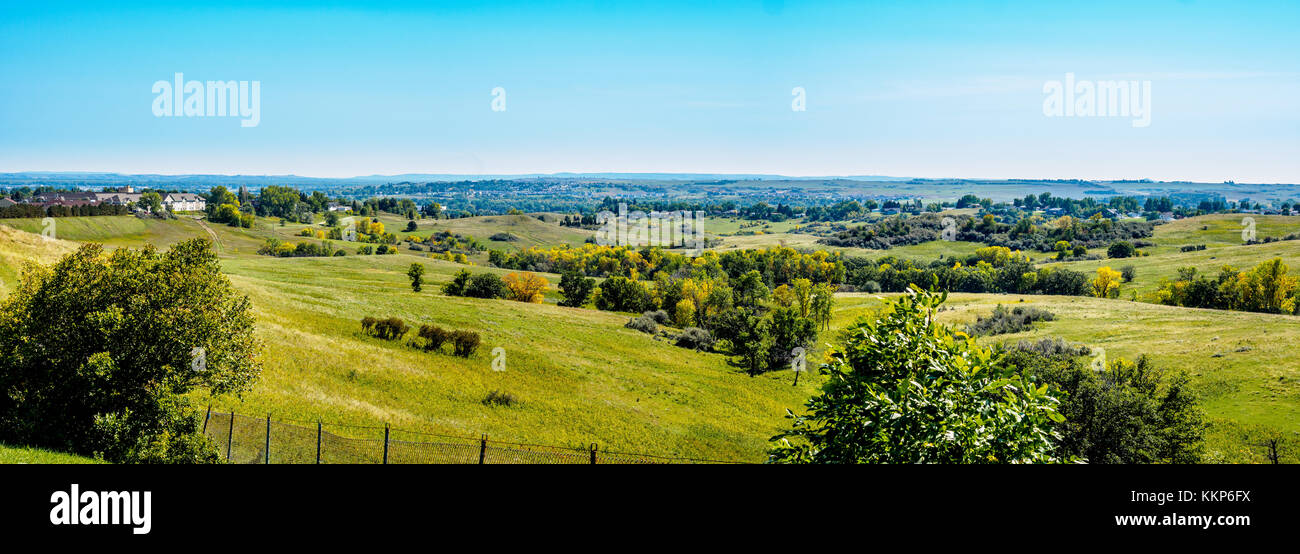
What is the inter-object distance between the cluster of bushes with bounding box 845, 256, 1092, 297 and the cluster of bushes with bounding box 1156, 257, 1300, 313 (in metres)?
19.5

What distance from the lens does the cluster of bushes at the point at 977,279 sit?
129m

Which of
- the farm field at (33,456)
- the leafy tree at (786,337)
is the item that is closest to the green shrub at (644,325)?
the leafy tree at (786,337)

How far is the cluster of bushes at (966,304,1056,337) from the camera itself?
273 feet

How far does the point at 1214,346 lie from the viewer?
6081cm

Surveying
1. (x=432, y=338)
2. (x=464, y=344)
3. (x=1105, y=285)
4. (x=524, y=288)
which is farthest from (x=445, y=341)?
(x=1105, y=285)

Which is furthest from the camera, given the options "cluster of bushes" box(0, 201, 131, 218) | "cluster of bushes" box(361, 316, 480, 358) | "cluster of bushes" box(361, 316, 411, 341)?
"cluster of bushes" box(0, 201, 131, 218)

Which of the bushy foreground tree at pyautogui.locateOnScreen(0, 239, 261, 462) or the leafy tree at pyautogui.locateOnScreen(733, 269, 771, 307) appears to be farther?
the leafy tree at pyautogui.locateOnScreen(733, 269, 771, 307)

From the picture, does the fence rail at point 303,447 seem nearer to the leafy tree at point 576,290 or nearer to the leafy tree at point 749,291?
the leafy tree at point 576,290

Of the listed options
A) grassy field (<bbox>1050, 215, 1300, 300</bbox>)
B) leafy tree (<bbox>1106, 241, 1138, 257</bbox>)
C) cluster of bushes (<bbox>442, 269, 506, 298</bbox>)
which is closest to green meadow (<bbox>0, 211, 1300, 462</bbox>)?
cluster of bushes (<bbox>442, 269, 506, 298</bbox>)

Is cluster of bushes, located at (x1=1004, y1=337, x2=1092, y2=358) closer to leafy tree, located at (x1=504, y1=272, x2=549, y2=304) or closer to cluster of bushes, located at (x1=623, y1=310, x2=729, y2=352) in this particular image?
cluster of bushes, located at (x1=623, y1=310, x2=729, y2=352)

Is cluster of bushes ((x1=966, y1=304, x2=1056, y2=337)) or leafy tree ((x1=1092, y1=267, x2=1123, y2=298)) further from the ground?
leafy tree ((x1=1092, y1=267, x2=1123, y2=298))

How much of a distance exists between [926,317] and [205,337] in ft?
77.6
